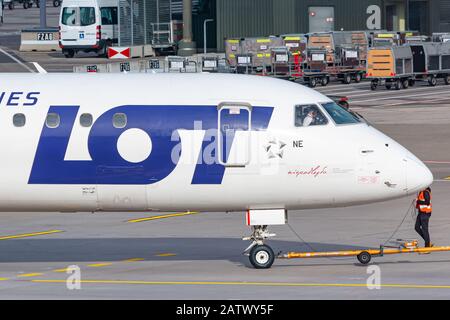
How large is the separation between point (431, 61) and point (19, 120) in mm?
56460

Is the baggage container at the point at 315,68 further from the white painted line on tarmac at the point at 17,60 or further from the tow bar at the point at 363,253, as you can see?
the tow bar at the point at 363,253

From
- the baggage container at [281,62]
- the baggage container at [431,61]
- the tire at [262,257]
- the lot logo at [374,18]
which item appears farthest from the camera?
the lot logo at [374,18]

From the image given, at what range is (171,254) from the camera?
29.5m

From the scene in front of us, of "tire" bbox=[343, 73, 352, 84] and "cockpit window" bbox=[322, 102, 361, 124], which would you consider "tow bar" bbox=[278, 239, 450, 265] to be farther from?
"tire" bbox=[343, 73, 352, 84]

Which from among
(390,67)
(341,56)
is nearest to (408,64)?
(390,67)

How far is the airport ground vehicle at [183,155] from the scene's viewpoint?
26094 millimetres

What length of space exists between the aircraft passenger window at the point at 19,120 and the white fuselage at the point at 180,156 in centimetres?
4

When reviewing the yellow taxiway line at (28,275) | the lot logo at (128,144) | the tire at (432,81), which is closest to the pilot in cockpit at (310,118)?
the lot logo at (128,144)

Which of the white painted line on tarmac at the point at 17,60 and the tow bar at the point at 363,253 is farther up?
the white painted line on tarmac at the point at 17,60

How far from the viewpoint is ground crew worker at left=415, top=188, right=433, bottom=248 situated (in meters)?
29.5

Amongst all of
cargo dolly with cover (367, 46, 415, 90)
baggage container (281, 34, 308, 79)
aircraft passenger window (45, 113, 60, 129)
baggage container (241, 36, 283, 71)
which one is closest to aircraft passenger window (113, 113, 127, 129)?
aircraft passenger window (45, 113, 60, 129)

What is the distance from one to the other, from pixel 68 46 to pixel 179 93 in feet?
234
